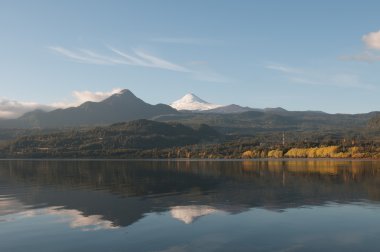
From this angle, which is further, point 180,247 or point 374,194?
point 374,194

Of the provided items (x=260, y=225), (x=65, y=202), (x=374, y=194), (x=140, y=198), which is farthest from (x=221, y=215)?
(x=374, y=194)

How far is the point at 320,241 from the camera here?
4128cm

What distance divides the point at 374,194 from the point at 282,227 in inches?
Answer: 1302

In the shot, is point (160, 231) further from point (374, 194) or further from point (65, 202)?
point (374, 194)

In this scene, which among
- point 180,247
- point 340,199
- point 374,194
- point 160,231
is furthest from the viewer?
point 374,194

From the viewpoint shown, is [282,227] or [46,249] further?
[282,227]

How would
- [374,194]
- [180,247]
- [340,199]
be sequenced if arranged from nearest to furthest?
1. [180,247]
2. [340,199]
3. [374,194]

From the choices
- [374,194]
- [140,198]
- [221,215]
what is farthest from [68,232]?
[374,194]

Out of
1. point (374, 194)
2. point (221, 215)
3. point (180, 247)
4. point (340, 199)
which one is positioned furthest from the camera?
point (374, 194)

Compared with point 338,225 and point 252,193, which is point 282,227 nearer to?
point 338,225

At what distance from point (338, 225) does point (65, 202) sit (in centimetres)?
4086

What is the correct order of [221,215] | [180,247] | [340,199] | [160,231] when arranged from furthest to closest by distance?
[340,199] → [221,215] → [160,231] → [180,247]

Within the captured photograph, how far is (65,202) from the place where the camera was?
227 ft

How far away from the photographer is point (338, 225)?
4844 cm
